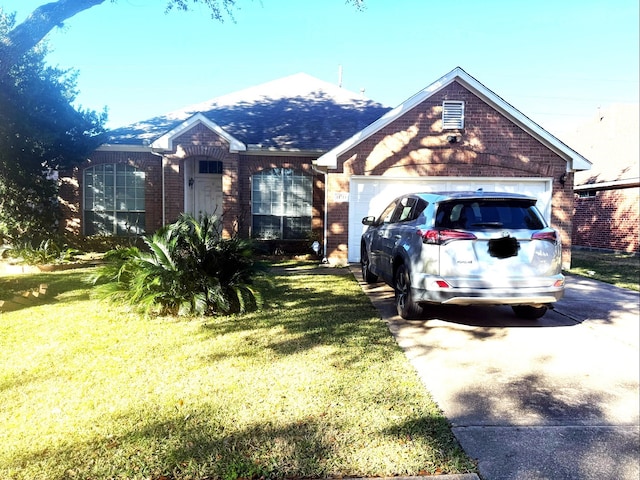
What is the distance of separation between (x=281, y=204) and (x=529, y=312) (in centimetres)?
918

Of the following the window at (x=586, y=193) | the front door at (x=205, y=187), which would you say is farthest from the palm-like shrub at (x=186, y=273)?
the window at (x=586, y=193)

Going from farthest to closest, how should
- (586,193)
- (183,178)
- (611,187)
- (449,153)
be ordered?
(586,193)
(611,187)
(183,178)
(449,153)

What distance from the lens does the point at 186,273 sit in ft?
21.0

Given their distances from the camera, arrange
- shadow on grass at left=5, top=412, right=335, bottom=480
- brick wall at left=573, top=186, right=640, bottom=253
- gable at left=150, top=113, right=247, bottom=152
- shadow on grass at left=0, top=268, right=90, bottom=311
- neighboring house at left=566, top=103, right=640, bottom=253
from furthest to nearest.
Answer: neighboring house at left=566, top=103, right=640, bottom=253
brick wall at left=573, top=186, right=640, bottom=253
gable at left=150, top=113, right=247, bottom=152
shadow on grass at left=0, top=268, right=90, bottom=311
shadow on grass at left=5, top=412, right=335, bottom=480

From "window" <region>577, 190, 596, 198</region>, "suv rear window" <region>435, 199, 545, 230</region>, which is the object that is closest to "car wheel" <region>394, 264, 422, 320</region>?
"suv rear window" <region>435, 199, 545, 230</region>

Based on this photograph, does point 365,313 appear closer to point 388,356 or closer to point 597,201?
point 388,356

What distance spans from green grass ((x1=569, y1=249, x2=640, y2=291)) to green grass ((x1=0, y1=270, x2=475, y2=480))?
7532mm

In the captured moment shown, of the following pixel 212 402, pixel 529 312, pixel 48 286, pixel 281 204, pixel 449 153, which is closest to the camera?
pixel 212 402

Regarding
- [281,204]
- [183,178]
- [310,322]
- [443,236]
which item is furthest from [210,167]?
[443,236]

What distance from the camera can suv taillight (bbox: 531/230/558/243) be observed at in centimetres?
560

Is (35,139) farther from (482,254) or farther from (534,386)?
(534,386)

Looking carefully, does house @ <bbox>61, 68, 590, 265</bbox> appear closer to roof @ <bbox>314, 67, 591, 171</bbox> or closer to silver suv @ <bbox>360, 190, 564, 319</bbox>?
roof @ <bbox>314, 67, 591, 171</bbox>

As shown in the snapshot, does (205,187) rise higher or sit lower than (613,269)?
higher

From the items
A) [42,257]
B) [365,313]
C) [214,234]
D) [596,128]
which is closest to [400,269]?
[365,313]
